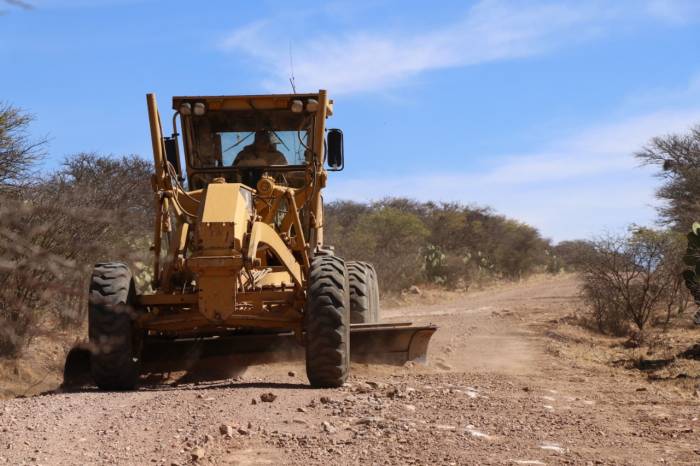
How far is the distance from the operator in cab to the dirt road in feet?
6.80

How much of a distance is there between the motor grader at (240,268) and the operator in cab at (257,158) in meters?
0.01

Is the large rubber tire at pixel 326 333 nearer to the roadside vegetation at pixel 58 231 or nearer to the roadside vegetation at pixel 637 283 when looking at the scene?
the roadside vegetation at pixel 58 231

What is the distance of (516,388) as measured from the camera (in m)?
9.54

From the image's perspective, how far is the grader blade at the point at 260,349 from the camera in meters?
10.6

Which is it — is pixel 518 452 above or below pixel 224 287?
below

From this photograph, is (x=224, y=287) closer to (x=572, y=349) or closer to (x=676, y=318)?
(x=572, y=349)

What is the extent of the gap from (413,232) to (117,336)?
110ft

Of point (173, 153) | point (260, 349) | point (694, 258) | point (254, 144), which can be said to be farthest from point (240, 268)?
point (694, 258)

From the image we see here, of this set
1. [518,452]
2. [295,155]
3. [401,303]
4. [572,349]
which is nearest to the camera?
[518,452]

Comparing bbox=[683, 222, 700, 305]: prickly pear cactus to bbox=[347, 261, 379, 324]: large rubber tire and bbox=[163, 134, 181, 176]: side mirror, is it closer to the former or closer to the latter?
bbox=[347, 261, 379, 324]: large rubber tire

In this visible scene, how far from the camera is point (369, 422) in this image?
709 centimetres

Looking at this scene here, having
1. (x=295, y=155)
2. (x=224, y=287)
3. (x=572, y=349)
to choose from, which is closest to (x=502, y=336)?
(x=572, y=349)

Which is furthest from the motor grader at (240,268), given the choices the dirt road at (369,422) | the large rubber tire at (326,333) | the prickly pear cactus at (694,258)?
the prickly pear cactus at (694,258)

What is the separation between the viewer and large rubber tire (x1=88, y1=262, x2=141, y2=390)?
30.3 feet
